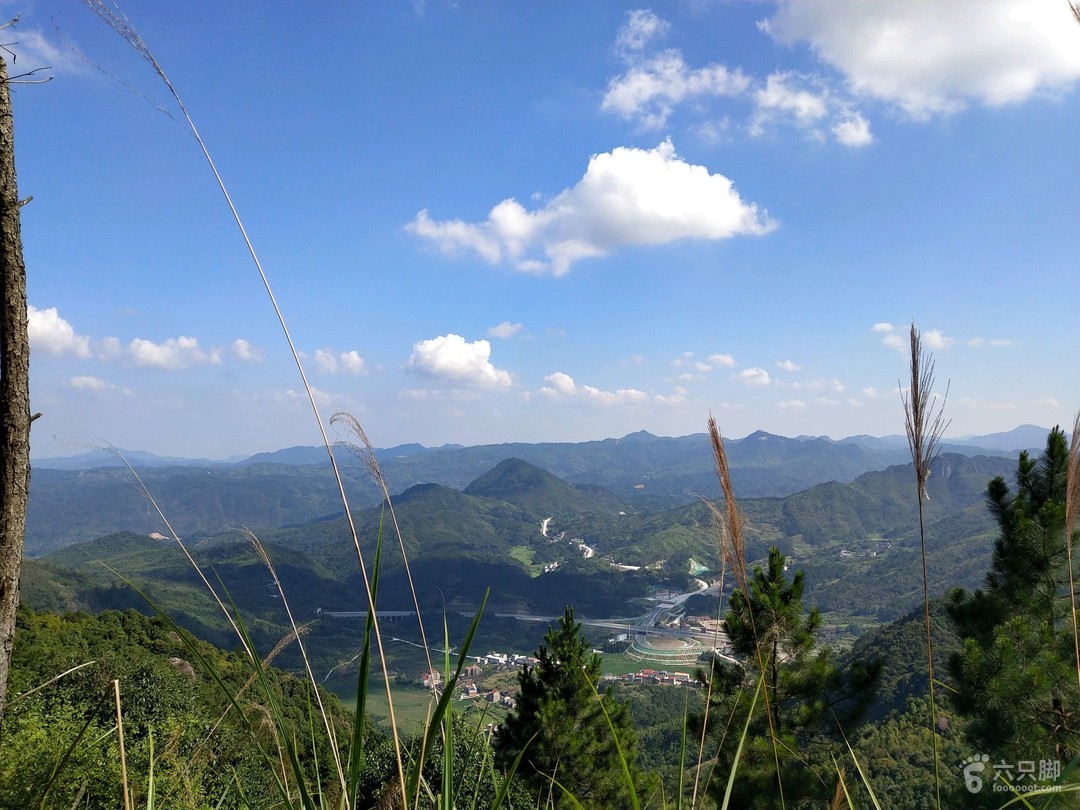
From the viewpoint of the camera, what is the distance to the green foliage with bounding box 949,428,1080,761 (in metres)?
6.50

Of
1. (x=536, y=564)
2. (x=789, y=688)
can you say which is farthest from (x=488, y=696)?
(x=536, y=564)

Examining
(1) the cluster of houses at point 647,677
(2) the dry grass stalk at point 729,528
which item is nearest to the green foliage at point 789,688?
(2) the dry grass stalk at point 729,528

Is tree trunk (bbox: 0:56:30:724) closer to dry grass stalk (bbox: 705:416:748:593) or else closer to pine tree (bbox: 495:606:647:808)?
dry grass stalk (bbox: 705:416:748:593)

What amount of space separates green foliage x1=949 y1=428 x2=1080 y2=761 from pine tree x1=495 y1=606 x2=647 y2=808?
20.9 feet

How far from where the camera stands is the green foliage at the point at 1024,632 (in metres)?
6.50

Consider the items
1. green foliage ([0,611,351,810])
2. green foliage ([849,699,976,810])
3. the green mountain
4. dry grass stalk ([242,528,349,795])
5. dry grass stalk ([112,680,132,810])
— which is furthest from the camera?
the green mountain

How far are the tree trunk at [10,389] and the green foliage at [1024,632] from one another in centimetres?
820

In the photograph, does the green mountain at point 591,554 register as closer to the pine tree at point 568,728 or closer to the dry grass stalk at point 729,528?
the pine tree at point 568,728

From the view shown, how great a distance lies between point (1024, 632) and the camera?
6.93m

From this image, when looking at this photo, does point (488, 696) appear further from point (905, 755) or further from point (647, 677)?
point (647, 677)

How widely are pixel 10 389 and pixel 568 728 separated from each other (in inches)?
523

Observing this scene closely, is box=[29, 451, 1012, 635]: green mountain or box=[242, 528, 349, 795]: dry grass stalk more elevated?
box=[242, 528, 349, 795]: dry grass stalk

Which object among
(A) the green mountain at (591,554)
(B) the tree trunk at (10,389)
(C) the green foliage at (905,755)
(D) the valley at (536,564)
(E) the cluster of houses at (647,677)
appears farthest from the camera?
(A) the green mountain at (591,554)

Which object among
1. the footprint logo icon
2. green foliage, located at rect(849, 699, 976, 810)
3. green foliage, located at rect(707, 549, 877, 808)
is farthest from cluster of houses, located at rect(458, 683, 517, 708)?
green foliage, located at rect(849, 699, 976, 810)
